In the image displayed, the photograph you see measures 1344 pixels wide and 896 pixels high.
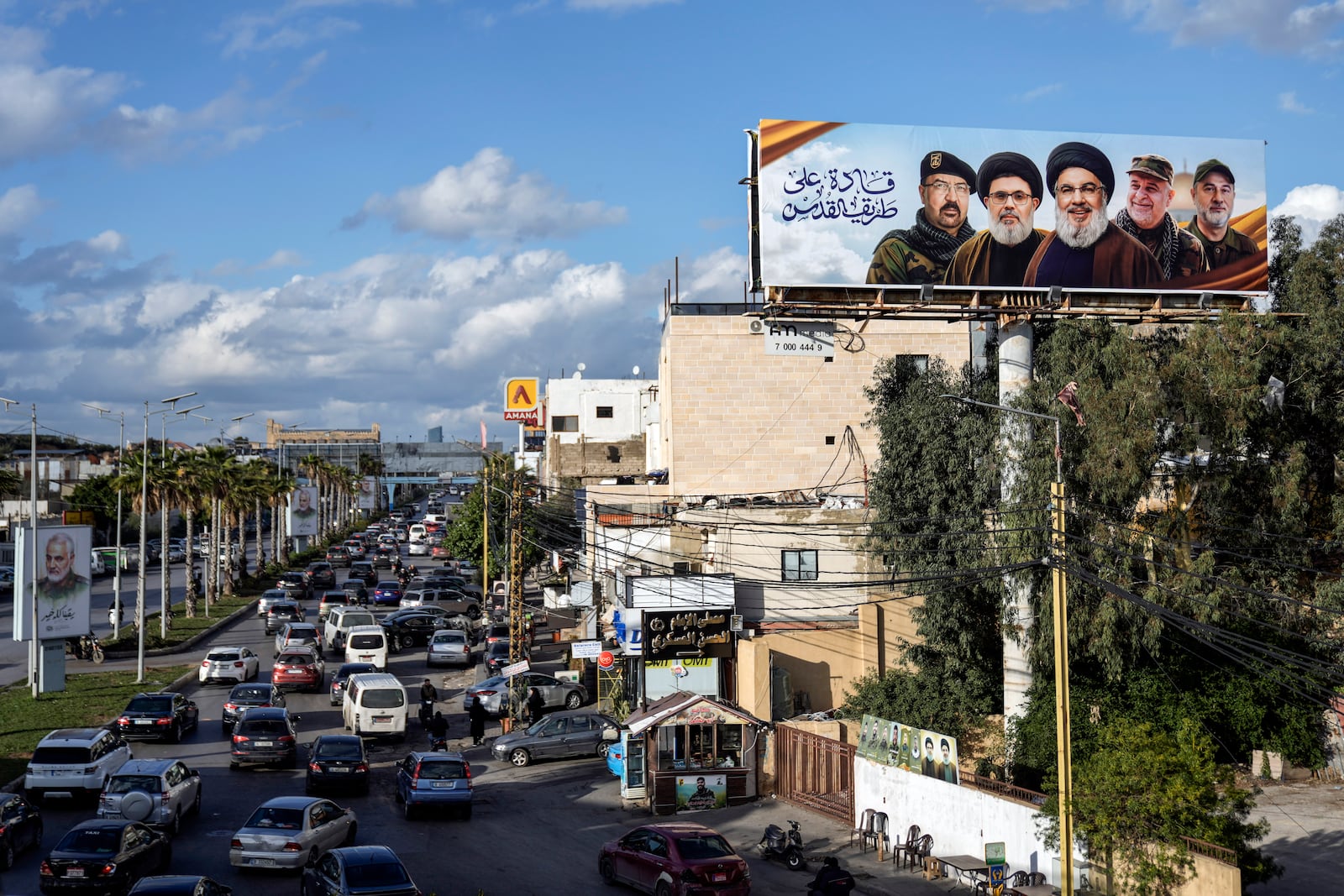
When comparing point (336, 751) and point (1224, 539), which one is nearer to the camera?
point (336, 751)

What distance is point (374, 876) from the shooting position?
1886 cm

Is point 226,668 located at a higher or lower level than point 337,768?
lower

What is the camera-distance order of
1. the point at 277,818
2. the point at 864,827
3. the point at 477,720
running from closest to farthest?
1. the point at 277,818
2. the point at 864,827
3. the point at 477,720

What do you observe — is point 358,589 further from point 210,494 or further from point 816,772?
point 816,772

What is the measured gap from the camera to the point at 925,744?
26.0m

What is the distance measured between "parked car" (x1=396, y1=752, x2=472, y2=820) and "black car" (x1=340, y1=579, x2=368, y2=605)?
41.4 meters

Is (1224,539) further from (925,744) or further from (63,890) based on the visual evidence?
(63,890)

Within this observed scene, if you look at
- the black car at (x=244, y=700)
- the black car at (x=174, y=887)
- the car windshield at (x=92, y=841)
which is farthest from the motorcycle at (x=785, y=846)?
the black car at (x=244, y=700)

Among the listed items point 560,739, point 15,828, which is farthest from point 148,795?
point 560,739

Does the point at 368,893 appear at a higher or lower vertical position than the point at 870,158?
lower

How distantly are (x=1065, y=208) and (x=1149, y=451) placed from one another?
9.17 metres

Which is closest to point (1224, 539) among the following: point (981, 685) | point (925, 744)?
point (981, 685)

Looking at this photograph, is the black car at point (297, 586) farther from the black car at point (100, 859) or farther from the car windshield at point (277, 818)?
the black car at point (100, 859)

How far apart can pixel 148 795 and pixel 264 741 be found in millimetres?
8015
